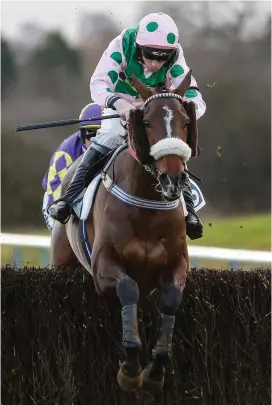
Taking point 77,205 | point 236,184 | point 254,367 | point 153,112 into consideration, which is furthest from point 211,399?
point 236,184

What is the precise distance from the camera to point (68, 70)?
18984mm

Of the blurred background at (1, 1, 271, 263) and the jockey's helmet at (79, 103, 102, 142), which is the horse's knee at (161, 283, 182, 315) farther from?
the blurred background at (1, 1, 271, 263)

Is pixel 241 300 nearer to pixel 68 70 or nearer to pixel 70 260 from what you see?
pixel 70 260

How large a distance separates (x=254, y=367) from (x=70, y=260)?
1669 mm

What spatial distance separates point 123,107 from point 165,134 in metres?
0.65

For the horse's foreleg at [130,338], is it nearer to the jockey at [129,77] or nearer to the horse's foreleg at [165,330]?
the horse's foreleg at [165,330]

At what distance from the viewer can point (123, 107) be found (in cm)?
555

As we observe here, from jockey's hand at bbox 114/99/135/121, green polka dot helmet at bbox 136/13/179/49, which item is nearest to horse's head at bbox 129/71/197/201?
jockey's hand at bbox 114/99/135/121

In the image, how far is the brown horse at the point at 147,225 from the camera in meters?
5.02

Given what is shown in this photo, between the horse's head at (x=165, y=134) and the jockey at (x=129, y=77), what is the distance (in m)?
0.24

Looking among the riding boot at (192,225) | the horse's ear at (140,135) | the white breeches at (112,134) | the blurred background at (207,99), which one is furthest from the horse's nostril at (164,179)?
the blurred background at (207,99)

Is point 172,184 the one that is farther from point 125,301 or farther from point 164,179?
point 125,301

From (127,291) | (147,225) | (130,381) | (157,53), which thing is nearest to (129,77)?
(157,53)

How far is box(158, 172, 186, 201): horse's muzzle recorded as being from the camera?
16.0 ft
